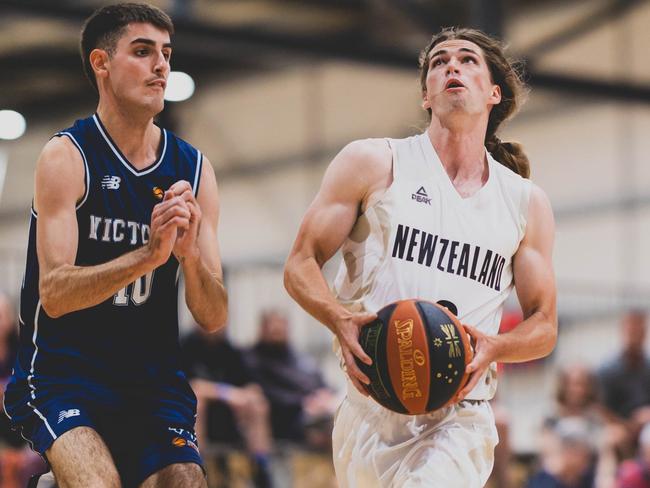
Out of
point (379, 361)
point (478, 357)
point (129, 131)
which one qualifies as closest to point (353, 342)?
point (379, 361)

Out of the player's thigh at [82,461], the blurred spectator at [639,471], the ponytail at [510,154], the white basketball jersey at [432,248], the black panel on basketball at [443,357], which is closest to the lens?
the player's thigh at [82,461]

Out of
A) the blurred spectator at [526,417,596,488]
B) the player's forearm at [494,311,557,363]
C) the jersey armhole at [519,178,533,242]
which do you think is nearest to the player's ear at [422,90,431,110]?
the jersey armhole at [519,178,533,242]

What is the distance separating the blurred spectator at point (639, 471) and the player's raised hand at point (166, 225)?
21.7ft

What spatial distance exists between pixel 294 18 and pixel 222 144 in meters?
2.14

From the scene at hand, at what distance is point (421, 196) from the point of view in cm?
520

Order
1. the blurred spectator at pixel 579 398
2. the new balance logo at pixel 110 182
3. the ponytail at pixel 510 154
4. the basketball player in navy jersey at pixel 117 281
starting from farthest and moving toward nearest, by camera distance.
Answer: the blurred spectator at pixel 579 398 → the ponytail at pixel 510 154 → the new balance logo at pixel 110 182 → the basketball player in navy jersey at pixel 117 281

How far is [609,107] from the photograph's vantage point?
54.5ft

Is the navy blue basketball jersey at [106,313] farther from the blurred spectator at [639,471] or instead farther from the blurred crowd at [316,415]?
the blurred spectator at [639,471]

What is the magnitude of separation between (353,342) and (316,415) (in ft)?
20.1

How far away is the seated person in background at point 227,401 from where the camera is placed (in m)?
10.2

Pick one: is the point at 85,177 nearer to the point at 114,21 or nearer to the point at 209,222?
the point at 209,222

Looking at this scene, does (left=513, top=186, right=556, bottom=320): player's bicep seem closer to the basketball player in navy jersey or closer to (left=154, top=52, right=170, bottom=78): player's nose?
the basketball player in navy jersey


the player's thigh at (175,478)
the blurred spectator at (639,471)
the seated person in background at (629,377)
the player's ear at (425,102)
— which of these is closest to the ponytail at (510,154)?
the player's ear at (425,102)

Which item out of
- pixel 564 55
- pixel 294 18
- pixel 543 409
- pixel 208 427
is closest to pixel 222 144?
pixel 294 18
